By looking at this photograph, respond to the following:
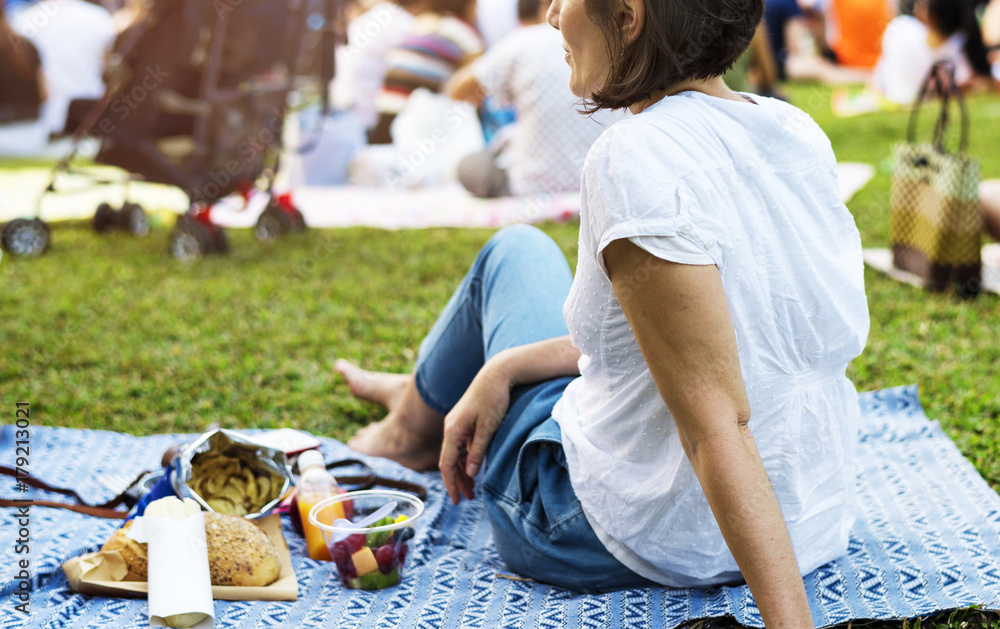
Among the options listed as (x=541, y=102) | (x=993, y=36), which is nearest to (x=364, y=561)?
(x=541, y=102)

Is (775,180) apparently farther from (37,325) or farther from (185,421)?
(37,325)

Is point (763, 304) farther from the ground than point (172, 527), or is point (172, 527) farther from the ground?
point (763, 304)

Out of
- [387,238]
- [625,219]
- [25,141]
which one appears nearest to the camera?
[625,219]

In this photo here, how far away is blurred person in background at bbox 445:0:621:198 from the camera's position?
4809mm

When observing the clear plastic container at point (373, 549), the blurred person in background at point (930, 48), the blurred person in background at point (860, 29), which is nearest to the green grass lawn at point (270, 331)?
the clear plastic container at point (373, 549)

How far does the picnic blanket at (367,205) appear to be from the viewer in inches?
209

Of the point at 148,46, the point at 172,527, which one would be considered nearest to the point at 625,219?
the point at 172,527

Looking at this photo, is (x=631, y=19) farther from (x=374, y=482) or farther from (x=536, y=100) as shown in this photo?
(x=536, y=100)

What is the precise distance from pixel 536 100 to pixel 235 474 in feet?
11.5

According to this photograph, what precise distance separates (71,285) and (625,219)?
12.2 feet

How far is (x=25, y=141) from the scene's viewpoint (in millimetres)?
8570

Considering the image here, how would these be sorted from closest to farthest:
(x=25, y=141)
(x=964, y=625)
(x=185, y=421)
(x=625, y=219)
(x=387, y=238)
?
1. (x=625, y=219)
2. (x=964, y=625)
3. (x=185, y=421)
4. (x=387, y=238)
5. (x=25, y=141)

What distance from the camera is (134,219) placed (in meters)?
5.27

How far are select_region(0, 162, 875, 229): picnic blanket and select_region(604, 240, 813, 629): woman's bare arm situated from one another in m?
3.79
